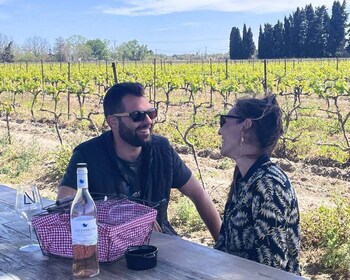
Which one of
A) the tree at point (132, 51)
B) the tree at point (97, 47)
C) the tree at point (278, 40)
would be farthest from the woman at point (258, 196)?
the tree at point (97, 47)

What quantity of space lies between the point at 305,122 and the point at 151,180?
934cm

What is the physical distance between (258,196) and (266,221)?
11 centimetres

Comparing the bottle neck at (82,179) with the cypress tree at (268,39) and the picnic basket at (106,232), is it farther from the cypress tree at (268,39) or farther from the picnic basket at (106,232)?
the cypress tree at (268,39)

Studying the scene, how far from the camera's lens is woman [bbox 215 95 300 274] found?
2.17 meters

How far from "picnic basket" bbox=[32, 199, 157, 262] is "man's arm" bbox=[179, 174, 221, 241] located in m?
0.97

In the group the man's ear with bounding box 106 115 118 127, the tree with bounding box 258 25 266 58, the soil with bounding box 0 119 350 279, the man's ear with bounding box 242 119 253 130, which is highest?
the tree with bounding box 258 25 266 58

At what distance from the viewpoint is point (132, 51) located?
89438 millimetres

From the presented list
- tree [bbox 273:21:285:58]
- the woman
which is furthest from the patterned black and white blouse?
tree [bbox 273:21:285:58]

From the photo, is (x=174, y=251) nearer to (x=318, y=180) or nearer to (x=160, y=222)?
(x=160, y=222)

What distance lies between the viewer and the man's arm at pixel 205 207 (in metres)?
3.05

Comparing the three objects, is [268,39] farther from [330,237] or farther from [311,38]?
[330,237]

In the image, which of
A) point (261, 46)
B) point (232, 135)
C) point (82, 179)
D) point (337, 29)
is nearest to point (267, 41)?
point (261, 46)

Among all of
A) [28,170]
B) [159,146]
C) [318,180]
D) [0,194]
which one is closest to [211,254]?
[159,146]

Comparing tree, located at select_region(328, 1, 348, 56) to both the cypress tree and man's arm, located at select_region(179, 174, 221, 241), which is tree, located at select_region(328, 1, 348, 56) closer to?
the cypress tree
